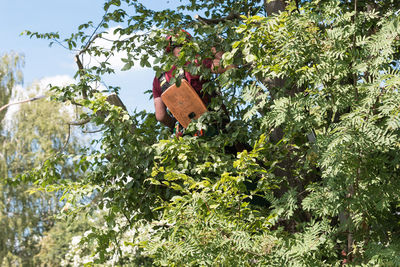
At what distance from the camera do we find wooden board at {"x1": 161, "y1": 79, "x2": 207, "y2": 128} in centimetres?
390

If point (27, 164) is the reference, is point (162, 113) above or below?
below

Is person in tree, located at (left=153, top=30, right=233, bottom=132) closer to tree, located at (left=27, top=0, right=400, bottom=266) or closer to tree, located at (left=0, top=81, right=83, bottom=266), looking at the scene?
tree, located at (left=27, top=0, right=400, bottom=266)

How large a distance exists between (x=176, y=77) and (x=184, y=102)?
313mm

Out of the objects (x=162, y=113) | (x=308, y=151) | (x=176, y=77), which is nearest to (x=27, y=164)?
(x=162, y=113)

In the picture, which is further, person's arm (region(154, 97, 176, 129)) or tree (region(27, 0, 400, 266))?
person's arm (region(154, 97, 176, 129))

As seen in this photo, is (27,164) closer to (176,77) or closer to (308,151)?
(176,77)

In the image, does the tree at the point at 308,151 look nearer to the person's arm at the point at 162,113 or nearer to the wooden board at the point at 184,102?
the wooden board at the point at 184,102

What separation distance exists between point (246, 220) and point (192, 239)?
0.52 meters

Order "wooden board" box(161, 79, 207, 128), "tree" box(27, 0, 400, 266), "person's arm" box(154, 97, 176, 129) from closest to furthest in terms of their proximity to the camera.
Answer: "tree" box(27, 0, 400, 266), "wooden board" box(161, 79, 207, 128), "person's arm" box(154, 97, 176, 129)

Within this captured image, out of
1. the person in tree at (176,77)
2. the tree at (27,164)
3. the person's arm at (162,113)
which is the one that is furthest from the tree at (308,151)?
the tree at (27,164)

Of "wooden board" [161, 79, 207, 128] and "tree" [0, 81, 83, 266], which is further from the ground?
"tree" [0, 81, 83, 266]

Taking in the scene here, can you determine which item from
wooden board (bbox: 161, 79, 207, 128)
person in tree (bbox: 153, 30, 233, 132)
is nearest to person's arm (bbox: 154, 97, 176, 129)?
person in tree (bbox: 153, 30, 233, 132)

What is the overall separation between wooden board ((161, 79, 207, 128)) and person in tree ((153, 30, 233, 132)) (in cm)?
8

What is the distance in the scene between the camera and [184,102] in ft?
13.0
